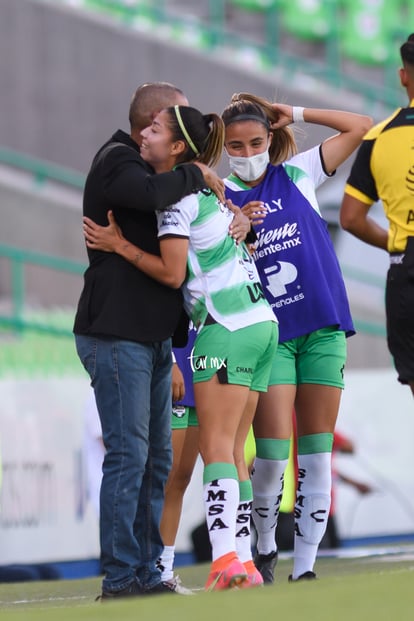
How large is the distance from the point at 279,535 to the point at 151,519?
14.0 ft

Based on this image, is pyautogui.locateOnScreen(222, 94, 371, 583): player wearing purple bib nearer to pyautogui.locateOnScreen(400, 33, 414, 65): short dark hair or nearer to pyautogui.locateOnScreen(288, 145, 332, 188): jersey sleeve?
pyautogui.locateOnScreen(288, 145, 332, 188): jersey sleeve

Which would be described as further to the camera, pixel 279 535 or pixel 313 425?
pixel 279 535

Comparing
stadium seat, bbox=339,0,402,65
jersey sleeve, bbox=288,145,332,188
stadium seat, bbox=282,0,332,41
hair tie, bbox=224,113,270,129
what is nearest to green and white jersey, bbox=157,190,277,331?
hair tie, bbox=224,113,270,129

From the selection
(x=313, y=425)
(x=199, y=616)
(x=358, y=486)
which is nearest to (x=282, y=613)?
(x=199, y=616)

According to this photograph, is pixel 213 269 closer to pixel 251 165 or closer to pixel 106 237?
pixel 106 237

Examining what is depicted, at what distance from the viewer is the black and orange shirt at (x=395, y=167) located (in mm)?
5312

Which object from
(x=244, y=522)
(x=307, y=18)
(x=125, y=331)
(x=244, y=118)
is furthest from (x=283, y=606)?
(x=307, y=18)

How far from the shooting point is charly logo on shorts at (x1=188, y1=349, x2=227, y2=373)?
5152 millimetres

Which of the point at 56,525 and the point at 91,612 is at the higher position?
the point at 91,612

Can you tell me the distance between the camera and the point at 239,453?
17.5 feet

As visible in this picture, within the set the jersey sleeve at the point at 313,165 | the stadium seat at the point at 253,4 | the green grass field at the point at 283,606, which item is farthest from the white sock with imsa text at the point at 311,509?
the stadium seat at the point at 253,4

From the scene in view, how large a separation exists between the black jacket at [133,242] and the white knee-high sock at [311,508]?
1013 mm

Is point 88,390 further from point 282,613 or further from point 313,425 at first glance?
point 282,613

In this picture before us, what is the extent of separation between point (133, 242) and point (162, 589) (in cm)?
142
